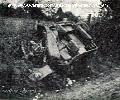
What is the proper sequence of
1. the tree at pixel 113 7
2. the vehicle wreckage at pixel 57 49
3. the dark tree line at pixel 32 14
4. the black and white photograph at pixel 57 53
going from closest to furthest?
the black and white photograph at pixel 57 53 < the vehicle wreckage at pixel 57 49 < the tree at pixel 113 7 < the dark tree line at pixel 32 14

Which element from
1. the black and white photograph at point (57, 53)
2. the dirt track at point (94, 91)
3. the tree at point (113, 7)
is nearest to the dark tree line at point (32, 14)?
the black and white photograph at point (57, 53)

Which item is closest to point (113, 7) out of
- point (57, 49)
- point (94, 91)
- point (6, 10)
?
point (57, 49)

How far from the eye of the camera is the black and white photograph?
775cm

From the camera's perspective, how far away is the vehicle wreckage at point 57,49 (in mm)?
8062

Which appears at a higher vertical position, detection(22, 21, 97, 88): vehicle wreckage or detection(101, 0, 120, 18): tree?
detection(101, 0, 120, 18): tree

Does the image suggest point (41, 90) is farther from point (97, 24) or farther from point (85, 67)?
point (97, 24)

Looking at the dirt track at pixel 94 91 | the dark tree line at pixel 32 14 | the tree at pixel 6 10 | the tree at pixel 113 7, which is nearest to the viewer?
the dirt track at pixel 94 91

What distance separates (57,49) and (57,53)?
0.79 ft

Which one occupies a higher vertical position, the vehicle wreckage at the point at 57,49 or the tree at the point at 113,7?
the tree at the point at 113,7

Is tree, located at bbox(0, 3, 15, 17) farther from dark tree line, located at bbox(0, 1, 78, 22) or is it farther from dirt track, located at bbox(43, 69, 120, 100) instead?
dirt track, located at bbox(43, 69, 120, 100)

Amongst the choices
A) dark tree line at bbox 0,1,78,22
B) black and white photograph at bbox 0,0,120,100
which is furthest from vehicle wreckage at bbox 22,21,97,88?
dark tree line at bbox 0,1,78,22

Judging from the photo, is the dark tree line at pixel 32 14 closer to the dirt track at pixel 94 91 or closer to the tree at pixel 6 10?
the tree at pixel 6 10

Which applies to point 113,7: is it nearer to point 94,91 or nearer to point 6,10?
point 94,91

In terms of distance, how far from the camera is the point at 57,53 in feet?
26.7
